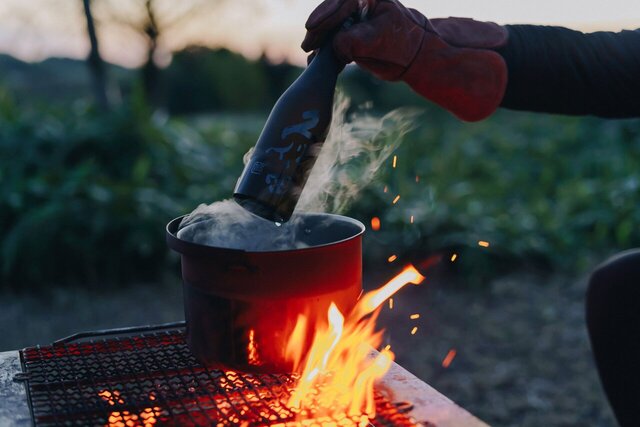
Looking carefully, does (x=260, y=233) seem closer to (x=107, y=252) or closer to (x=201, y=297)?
(x=201, y=297)

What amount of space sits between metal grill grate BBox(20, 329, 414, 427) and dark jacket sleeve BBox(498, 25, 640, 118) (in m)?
1.06

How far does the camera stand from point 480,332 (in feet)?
13.9

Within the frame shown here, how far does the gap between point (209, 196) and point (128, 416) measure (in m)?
3.59

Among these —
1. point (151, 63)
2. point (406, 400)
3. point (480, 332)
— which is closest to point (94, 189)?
point (480, 332)

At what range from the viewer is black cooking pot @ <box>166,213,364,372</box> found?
63.4 inches

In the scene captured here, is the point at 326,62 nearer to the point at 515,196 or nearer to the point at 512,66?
the point at 512,66

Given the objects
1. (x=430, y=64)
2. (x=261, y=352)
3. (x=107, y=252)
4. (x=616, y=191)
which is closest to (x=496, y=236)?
(x=616, y=191)

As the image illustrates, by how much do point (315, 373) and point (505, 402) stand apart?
2.00 meters

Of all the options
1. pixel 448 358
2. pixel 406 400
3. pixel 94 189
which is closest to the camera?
pixel 406 400

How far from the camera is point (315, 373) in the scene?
182cm

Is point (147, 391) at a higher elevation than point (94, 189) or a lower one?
higher

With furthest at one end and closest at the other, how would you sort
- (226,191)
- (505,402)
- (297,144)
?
(226,191)
(505,402)
(297,144)

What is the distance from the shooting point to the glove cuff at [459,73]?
197 centimetres

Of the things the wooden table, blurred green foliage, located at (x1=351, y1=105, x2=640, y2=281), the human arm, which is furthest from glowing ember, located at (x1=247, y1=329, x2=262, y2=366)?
blurred green foliage, located at (x1=351, y1=105, x2=640, y2=281)
